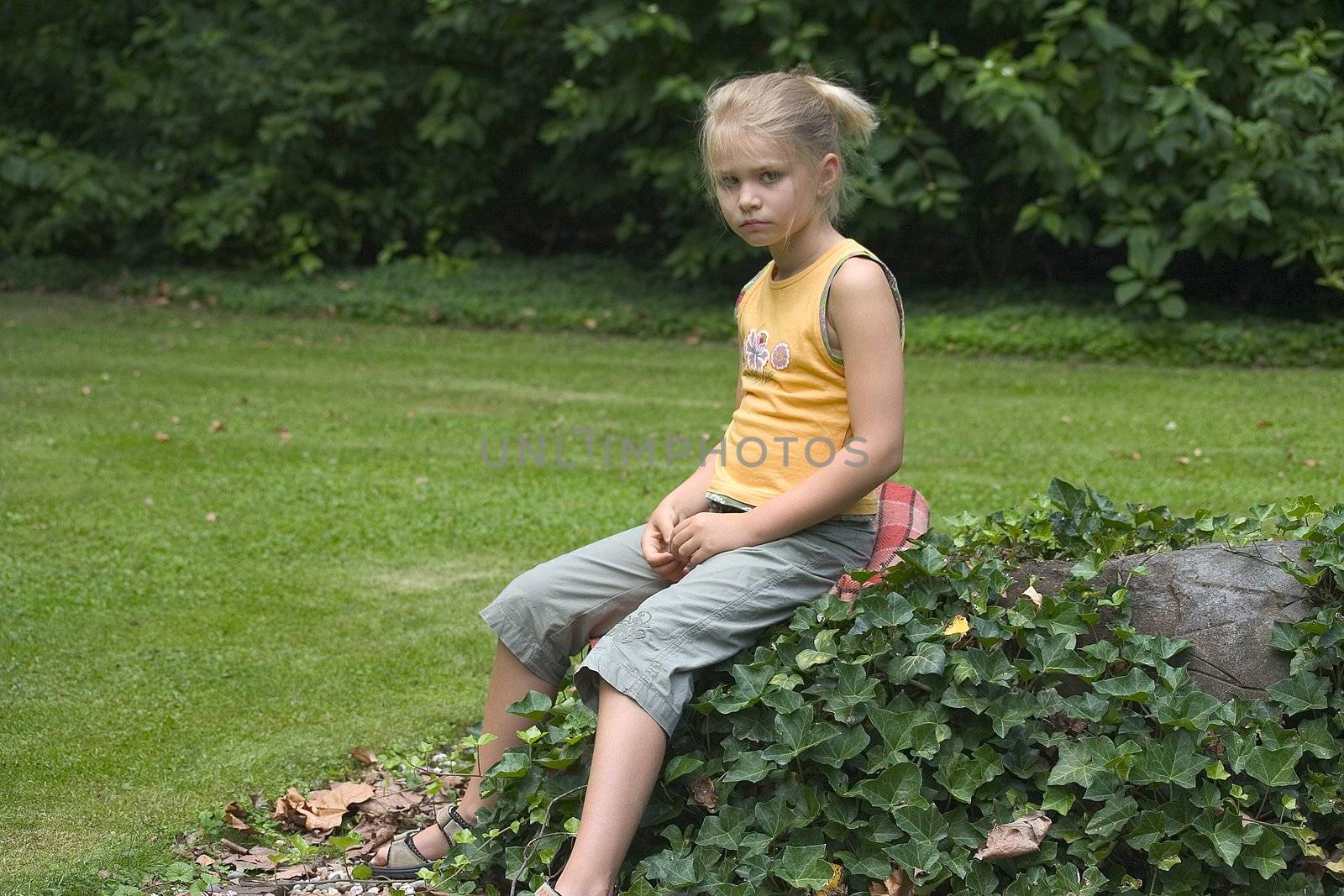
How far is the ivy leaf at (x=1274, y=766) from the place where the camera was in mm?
2613

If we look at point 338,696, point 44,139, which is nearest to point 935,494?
point 338,696

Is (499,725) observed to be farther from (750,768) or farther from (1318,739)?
(1318,739)

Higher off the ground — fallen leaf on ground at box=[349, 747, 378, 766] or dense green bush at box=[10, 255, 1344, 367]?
dense green bush at box=[10, 255, 1344, 367]

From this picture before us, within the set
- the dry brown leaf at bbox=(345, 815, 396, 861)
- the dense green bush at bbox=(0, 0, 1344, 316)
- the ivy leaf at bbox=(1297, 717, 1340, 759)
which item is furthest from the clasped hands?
the dense green bush at bbox=(0, 0, 1344, 316)

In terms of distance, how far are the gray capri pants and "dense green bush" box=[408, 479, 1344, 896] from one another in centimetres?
8

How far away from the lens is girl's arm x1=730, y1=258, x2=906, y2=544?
288cm

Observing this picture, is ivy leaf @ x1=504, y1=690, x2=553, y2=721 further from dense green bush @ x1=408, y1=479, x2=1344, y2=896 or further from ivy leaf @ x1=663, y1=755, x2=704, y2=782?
ivy leaf @ x1=663, y1=755, x2=704, y2=782

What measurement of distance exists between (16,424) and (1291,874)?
6.53 m

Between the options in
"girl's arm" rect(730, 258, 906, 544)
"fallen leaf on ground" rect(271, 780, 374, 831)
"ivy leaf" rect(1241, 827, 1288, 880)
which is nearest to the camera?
"ivy leaf" rect(1241, 827, 1288, 880)

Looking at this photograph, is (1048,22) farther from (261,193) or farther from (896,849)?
(896,849)

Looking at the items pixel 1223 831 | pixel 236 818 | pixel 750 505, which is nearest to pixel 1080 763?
pixel 1223 831

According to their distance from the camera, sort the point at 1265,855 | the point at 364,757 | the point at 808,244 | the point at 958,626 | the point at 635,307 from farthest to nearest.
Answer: the point at 635,307 → the point at 364,757 → the point at 808,244 → the point at 958,626 → the point at 1265,855

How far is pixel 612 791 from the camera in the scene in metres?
2.66

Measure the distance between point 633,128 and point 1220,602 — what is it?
9373 mm
